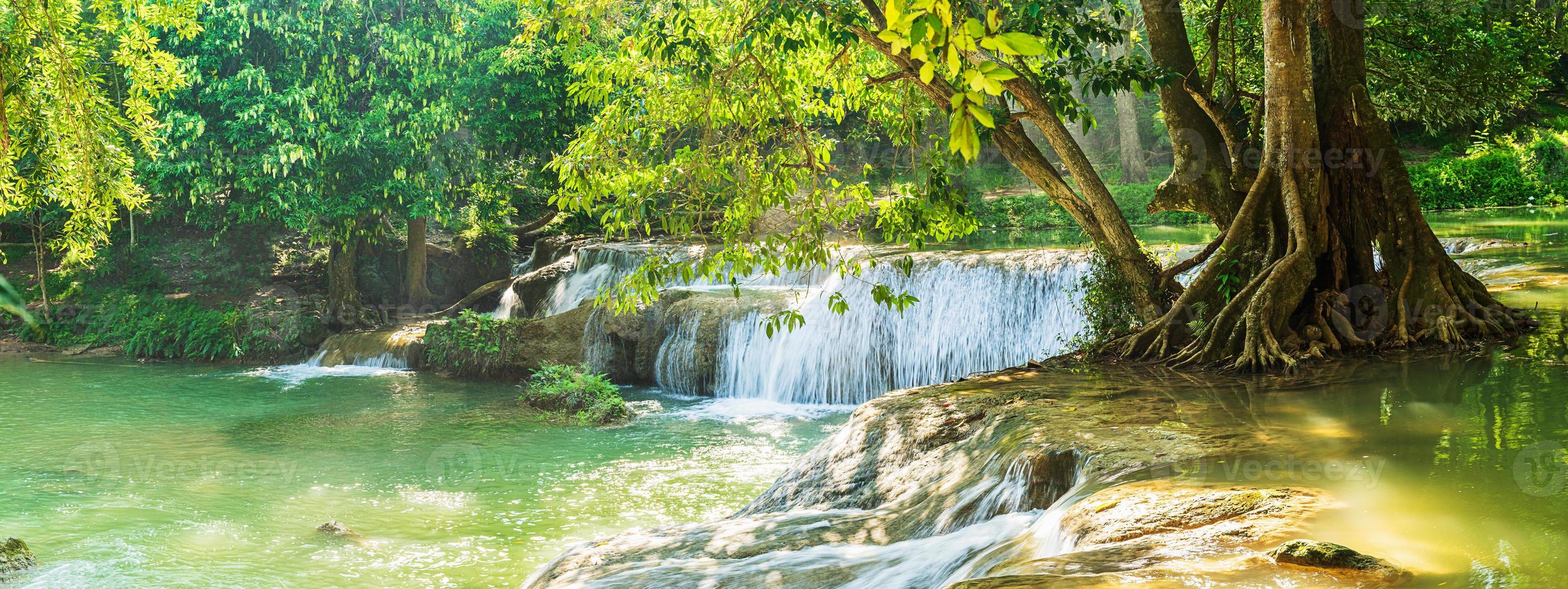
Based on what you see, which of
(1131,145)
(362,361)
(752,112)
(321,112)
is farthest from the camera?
(1131,145)

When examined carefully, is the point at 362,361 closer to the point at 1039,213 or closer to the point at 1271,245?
the point at 1271,245

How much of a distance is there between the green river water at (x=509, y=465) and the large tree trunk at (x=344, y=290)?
10.5 ft

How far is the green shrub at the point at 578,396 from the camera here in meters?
13.6

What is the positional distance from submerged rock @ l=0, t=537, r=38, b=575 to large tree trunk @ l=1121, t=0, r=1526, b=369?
8.68 m

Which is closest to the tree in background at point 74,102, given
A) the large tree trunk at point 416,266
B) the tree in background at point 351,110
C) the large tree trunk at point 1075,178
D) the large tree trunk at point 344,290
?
the large tree trunk at point 1075,178

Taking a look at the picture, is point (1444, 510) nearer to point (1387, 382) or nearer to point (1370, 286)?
point (1387, 382)

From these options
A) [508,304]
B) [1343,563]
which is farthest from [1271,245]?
[508,304]

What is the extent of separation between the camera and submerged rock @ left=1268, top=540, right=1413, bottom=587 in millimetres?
3229

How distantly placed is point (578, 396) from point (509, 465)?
286cm

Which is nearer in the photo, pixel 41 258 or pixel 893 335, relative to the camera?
pixel 893 335

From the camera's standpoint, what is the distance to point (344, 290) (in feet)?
70.7

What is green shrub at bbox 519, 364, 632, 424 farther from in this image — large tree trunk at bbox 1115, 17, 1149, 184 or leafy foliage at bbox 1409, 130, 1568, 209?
large tree trunk at bbox 1115, 17, 1149, 184

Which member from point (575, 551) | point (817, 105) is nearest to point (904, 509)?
point (575, 551)

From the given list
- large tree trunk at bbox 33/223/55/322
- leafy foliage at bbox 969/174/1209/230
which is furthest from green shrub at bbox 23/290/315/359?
leafy foliage at bbox 969/174/1209/230
